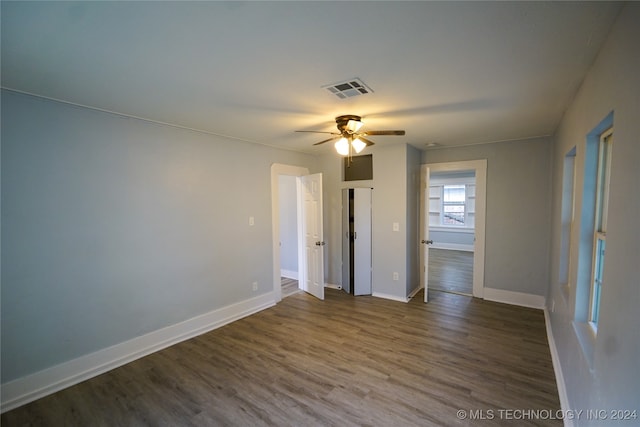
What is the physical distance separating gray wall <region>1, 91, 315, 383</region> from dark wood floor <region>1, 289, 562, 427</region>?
0.47 metres

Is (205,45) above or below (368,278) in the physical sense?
above

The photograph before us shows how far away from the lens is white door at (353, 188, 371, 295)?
486cm

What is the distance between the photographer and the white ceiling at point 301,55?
1.33m

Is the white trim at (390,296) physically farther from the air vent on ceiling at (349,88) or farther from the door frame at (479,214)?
the air vent on ceiling at (349,88)

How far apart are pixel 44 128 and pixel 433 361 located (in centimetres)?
420

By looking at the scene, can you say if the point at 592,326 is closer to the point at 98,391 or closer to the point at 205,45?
the point at 205,45

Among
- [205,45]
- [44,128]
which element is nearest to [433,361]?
[205,45]

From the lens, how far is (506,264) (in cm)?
443

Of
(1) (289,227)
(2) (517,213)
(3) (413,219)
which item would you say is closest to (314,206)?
(1) (289,227)

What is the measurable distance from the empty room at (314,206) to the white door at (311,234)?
0.36 feet

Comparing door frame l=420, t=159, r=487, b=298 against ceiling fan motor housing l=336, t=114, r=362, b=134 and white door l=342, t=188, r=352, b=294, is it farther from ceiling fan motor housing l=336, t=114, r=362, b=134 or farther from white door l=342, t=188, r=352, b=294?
ceiling fan motor housing l=336, t=114, r=362, b=134

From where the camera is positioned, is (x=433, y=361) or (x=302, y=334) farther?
(x=302, y=334)

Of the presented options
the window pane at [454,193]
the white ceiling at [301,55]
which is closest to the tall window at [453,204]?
the window pane at [454,193]

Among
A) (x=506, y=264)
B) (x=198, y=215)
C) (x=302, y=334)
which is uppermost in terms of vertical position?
(x=198, y=215)
